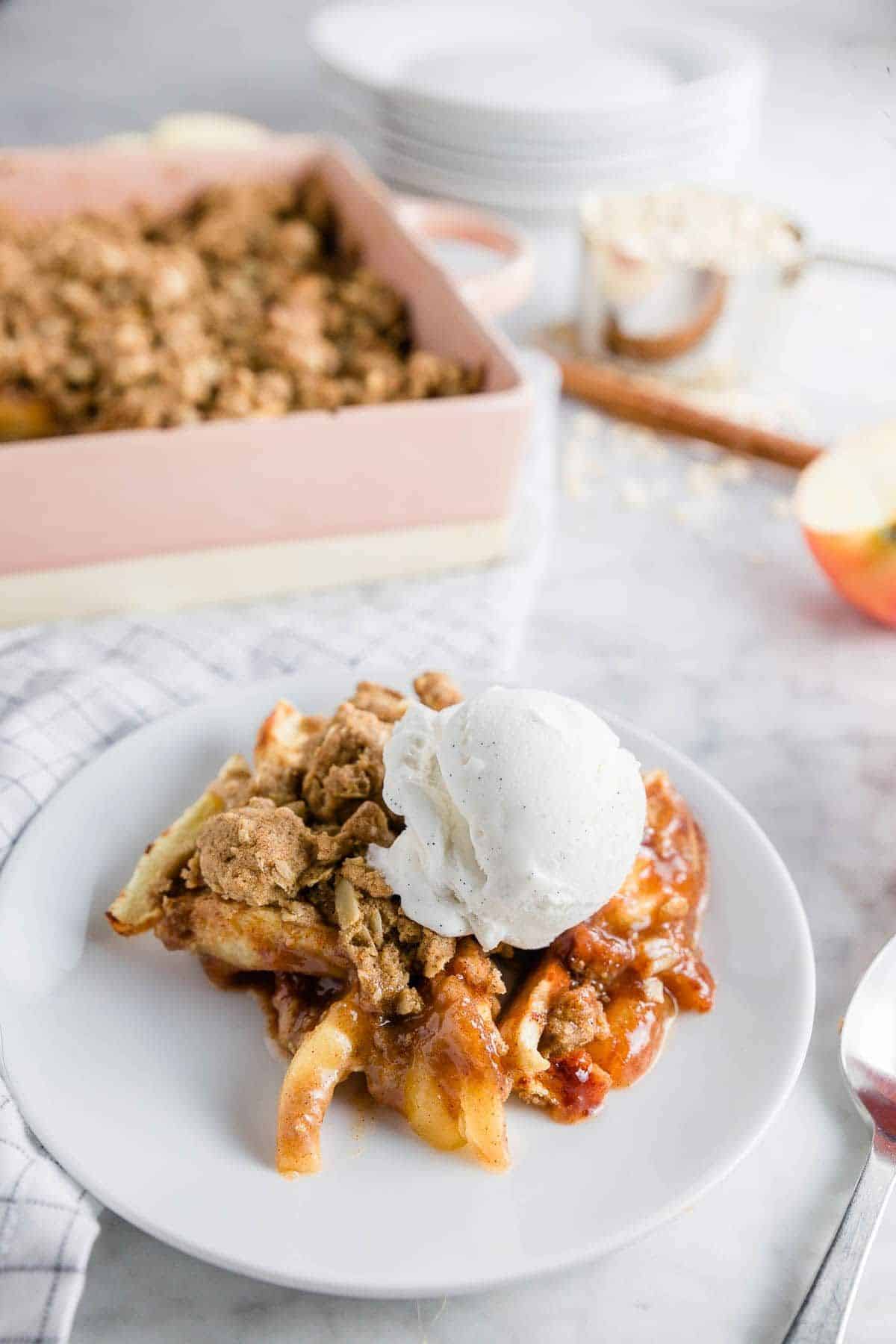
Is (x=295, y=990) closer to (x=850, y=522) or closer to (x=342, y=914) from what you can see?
(x=342, y=914)

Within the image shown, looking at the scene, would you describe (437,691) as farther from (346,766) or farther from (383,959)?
(383,959)

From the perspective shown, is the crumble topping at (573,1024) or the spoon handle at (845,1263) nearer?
the spoon handle at (845,1263)

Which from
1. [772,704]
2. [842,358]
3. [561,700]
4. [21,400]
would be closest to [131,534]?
[21,400]

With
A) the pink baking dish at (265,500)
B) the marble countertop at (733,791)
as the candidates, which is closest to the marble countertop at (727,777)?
the marble countertop at (733,791)

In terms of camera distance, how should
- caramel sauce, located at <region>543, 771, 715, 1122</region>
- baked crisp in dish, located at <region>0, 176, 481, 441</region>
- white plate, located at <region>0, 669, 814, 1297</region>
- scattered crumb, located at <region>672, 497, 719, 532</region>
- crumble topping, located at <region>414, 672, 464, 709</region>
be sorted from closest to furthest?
1. white plate, located at <region>0, 669, 814, 1297</region>
2. caramel sauce, located at <region>543, 771, 715, 1122</region>
3. crumble topping, located at <region>414, 672, 464, 709</region>
4. baked crisp in dish, located at <region>0, 176, 481, 441</region>
5. scattered crumb, located at <region>672, 497, 719, 532</region>

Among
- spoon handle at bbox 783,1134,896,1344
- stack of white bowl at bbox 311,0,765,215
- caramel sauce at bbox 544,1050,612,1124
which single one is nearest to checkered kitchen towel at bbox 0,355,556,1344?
caramel sauce at bbox 544,1050,612,1124

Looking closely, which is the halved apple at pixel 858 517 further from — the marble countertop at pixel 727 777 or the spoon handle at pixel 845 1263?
the spoon handle at pixel 845 1263

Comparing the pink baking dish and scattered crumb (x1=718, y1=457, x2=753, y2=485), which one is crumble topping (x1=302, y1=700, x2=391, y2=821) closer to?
the pink baking dish
